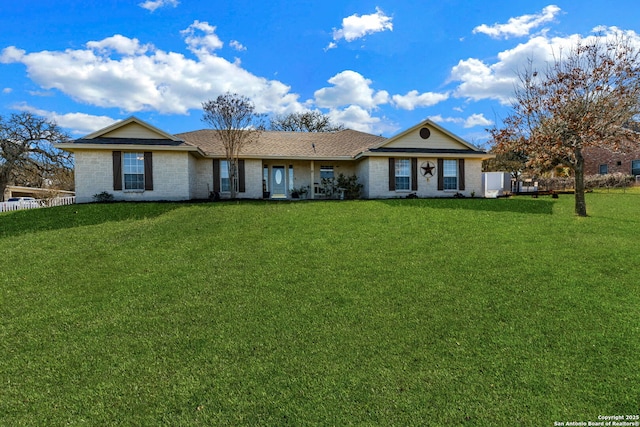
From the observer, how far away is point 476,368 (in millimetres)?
3627

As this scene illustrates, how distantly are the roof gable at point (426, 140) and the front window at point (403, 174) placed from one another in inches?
29.4

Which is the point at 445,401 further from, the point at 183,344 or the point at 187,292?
the point at 187,292

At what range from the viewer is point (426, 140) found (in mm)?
18547

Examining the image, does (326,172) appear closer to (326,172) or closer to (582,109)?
(326,172)

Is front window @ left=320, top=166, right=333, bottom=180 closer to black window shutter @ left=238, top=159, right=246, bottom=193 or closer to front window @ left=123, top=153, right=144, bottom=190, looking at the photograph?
black window shutter @ left=238, top=159, right=246, bottom=193

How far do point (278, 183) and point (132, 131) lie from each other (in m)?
7.59

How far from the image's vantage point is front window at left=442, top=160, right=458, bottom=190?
18812 millimetres

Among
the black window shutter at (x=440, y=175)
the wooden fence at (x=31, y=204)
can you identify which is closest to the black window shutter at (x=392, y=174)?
the black window shutter at (x=440, y=175)

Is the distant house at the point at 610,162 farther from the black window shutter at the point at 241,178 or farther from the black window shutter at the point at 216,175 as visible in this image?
the black window shutter at the point at 216,175

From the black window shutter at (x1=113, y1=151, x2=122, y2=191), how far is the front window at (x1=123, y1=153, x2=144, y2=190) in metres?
0.20

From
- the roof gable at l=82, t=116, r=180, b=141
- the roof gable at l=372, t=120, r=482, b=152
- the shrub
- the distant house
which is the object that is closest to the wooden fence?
the shrub

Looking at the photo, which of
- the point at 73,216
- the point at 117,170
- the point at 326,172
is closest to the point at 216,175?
the point at 117,170

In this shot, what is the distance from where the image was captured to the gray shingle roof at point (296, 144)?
61.1ft

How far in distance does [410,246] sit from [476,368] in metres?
4.16
